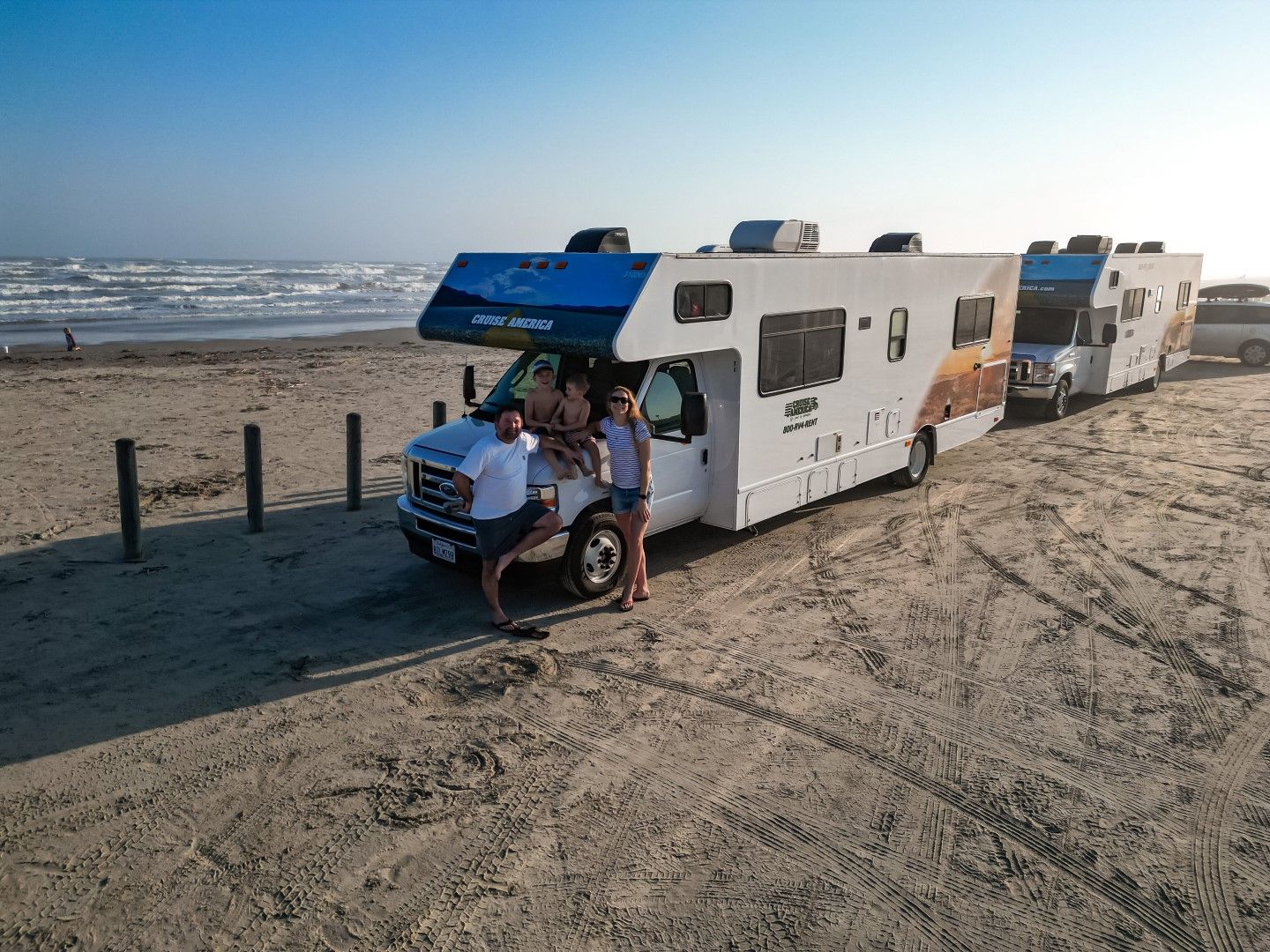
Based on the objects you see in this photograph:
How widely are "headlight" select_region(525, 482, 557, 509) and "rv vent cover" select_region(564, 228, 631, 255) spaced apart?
248 cm

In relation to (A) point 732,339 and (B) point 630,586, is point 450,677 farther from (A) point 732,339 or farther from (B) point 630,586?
(A) point 732,339

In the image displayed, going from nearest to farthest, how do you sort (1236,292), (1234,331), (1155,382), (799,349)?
(799,349)
(1155,382)
(1234,331)
(1236,292)

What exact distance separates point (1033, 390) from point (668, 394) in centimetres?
1136

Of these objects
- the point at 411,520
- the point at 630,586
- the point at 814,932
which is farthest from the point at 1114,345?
the point at 814,932

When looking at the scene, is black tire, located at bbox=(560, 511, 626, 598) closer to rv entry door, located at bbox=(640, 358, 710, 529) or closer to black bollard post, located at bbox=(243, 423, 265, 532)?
rv entry door, located at bbox=(640, 358, 710, 529)

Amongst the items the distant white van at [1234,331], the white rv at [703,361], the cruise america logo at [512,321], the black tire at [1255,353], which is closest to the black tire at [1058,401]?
the white rv at [703,361]

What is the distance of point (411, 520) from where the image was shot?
26.9 feet

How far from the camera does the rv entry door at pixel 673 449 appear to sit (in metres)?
8.33

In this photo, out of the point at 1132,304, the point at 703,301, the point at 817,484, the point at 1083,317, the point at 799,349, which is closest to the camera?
the point at 703,301

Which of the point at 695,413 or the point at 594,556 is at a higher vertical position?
the point at 695,413

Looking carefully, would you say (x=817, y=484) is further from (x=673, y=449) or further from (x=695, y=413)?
(x=695, y=413)

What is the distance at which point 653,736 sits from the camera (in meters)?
6.11

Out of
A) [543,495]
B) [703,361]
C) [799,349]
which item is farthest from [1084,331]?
[543,495]

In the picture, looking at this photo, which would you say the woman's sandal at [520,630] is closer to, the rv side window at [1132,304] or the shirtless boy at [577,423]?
the shirtless boy at [577,423]
